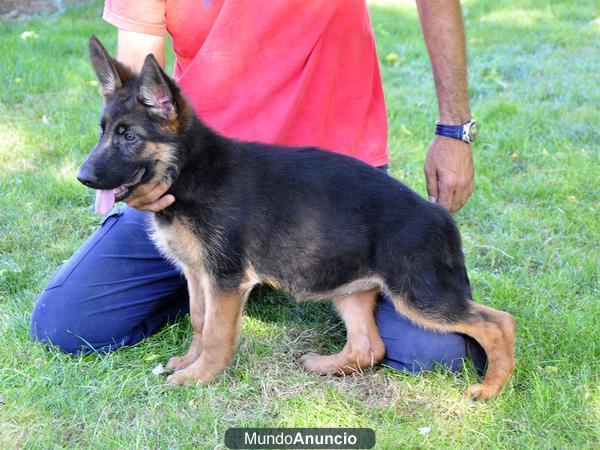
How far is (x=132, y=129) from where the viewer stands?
3.39 meters

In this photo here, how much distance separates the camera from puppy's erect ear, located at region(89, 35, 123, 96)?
344cm

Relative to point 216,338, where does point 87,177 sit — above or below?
above

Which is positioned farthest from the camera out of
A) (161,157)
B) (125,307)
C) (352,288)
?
(125,307)

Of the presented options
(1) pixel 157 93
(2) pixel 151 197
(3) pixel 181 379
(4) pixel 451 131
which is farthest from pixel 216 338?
(4) pixel 451 131

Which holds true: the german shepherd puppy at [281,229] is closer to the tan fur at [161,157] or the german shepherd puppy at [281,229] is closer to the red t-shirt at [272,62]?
the tan fur at [161,157]

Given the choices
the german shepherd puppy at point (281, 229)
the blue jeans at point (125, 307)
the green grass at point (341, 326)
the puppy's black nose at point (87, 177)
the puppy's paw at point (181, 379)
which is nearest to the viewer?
→ the puppy's black nose at point (87, 177)

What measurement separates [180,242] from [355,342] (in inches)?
44.4

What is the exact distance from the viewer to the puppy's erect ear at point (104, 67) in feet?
11.3

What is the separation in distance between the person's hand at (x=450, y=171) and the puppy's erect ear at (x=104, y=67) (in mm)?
1801

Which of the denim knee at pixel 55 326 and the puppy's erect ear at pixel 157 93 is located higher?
the puppy's erect ear at pixel 157 93

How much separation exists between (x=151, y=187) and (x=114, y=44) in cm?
699

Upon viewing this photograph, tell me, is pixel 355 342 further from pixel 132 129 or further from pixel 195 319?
pixel 132 129

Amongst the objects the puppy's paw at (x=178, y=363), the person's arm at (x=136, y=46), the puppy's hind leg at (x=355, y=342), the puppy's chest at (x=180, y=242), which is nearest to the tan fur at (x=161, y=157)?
the puppy's chest at (x=180, y=242)

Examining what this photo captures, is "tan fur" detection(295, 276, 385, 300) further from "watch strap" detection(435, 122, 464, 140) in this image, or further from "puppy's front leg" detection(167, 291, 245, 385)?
"watch strap" detection(435, 122, 464, 140)
